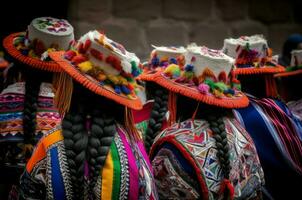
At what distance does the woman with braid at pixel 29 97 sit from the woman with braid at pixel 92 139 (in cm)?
73

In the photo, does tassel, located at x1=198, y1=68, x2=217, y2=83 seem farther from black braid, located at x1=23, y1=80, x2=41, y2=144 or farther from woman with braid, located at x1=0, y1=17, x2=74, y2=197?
black braid, located at x1=23, y1=80, x2=41, y2=144

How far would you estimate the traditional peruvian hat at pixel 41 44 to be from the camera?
3.37 meters

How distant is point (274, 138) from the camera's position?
3725 millimetres

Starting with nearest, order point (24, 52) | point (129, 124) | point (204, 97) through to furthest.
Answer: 1. point (129, 124)
2. point (204, 97)
3. point (24, 52)

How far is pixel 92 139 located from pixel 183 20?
3661 mm

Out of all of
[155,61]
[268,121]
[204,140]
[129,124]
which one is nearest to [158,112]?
[155,61]

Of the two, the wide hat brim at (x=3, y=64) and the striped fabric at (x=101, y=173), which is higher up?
the striped fabric at (x=101, y=173)

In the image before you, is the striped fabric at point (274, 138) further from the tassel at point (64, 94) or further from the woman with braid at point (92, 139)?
the tassel at point (64, 94)

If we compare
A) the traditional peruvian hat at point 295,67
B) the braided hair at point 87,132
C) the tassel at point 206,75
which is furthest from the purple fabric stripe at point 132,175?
the traditional peruvian hat at point 295,67

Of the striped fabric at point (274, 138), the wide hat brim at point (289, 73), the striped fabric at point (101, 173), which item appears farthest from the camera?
the wide hat brim at point (289, 73)

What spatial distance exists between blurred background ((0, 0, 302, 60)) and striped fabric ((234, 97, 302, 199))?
217cm

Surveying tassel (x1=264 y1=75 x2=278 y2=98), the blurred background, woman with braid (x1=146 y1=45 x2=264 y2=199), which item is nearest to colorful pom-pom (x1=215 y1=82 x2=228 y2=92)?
woman with braid (x1=146 y1=45 x2=264 y2=199)

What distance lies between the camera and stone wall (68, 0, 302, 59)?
17.9 feet

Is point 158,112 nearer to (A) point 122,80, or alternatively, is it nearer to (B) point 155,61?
(B) point 155,61
